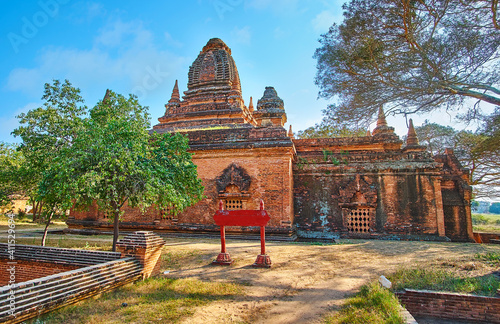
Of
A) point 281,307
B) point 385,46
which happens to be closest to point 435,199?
point 385,46

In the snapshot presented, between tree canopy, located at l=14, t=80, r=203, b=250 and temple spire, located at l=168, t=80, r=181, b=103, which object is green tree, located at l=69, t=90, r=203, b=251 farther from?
temple spire, located at l=168, t=80, r=181, b=103

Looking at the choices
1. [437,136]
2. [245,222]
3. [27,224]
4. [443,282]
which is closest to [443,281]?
[443,282]

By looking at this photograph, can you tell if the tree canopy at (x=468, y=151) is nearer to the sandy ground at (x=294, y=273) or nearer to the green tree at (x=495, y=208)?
the sandy ground at (x=294, y=273)

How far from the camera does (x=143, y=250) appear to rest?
652 centimetres

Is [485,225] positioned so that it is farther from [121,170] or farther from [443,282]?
[121,170]

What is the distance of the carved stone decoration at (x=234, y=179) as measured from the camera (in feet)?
43.9

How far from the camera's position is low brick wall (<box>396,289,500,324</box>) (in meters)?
5.10

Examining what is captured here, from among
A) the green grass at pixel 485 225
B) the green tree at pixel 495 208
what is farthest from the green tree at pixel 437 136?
the green tree at pixel 495 208

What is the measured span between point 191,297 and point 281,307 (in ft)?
5.44

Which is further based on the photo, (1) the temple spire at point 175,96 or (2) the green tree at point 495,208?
(2) the green tree at point 495,208

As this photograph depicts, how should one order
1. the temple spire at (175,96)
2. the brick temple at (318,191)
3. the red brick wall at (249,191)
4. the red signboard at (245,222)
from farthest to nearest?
the temple spire at (175,96) → the brick temple at (318,191) → the red brick wall at (249,191) → the red signboard at (245,222)

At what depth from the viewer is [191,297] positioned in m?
5.32

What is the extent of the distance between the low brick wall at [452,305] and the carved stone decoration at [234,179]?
342 inches

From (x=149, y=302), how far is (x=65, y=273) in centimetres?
149
